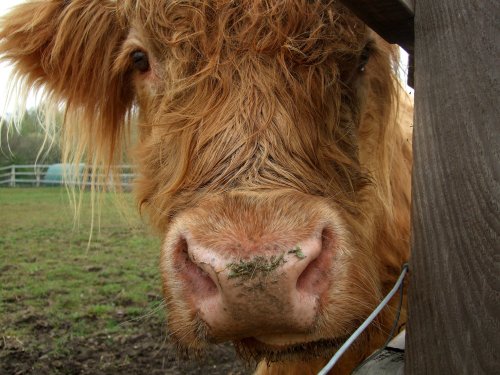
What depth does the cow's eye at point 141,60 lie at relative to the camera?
2355 millimetres

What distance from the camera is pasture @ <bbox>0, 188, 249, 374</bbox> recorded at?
389cm

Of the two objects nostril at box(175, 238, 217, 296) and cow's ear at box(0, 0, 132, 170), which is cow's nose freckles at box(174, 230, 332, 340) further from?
cow's ear at box(0, 0, 132, 170)

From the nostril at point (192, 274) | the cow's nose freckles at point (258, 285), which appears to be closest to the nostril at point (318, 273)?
the cow's nose freckles at point (258, 285)

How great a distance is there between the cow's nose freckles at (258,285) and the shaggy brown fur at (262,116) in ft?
0.22

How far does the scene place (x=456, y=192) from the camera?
0.91m

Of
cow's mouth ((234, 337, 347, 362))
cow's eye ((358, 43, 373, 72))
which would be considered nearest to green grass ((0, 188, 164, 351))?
cow's mouth ((234, 337, 347, 362))

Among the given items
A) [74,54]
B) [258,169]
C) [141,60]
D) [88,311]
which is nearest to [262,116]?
[258,169]

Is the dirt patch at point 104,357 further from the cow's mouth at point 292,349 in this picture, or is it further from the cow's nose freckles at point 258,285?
the cow's nose freckles at point 258,285

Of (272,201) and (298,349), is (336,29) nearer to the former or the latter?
(272,201)

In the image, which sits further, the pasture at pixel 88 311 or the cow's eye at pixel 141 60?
the pasture at pixel 88 311

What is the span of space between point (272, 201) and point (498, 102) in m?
0.68

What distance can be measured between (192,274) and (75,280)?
A: 535 centimetres

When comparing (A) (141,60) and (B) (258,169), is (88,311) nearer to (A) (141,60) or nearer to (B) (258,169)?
(A) (141,60)

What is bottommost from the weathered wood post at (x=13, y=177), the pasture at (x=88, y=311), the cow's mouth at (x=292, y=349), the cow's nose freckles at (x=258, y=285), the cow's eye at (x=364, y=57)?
the weathered wood post at (x=13, y=177)
